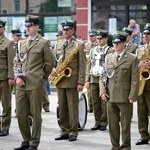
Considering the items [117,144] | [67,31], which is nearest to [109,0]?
[67,31]

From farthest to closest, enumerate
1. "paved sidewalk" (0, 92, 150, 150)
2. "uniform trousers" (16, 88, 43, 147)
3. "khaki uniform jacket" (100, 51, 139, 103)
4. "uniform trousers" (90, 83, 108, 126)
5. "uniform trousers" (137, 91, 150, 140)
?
1. "uniform trousers" (90, 83, 108, 126)
2. "uniform trousers" (137, 91, 150, 140)
3. "paved sidewalk" (0, 92, 150, 150)
4. "uniform trousers" (16, 88, 43, 147)
5. "khaki uniform jacket" (100, 51, 139, 103)

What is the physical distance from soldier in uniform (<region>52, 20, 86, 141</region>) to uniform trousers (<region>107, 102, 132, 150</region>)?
5.42 ft

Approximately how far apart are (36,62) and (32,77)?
0.86ft

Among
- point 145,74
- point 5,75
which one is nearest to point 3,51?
point 5,75

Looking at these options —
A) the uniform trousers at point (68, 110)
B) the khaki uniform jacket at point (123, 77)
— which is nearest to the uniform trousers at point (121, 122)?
the khaki uniform jacket at point (123, 77)

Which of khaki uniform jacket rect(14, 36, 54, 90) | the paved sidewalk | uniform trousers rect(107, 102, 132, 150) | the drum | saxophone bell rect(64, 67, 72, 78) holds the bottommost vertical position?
the paved sidewalk

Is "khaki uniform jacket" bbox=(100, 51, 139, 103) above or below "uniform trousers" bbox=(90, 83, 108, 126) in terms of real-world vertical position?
above

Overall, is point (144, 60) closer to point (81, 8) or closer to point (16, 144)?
point (16, 144)

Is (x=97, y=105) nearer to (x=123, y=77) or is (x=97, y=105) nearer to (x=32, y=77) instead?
(x=32, y=77)

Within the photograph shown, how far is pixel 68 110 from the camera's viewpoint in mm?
11805

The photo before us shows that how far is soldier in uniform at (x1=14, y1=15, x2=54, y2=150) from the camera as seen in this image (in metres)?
10.5

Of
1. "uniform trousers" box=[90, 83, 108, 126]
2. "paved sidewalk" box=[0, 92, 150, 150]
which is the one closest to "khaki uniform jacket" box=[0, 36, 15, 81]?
"paved sidewalk" box=[0, 92, 150, 150]

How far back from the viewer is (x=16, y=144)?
1124 cm

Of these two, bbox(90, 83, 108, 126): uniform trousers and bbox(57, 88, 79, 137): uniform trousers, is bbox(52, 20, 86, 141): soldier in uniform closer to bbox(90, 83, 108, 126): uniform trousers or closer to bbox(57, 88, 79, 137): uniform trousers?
bbox(57, 88, 79, 137): uniform trousers
